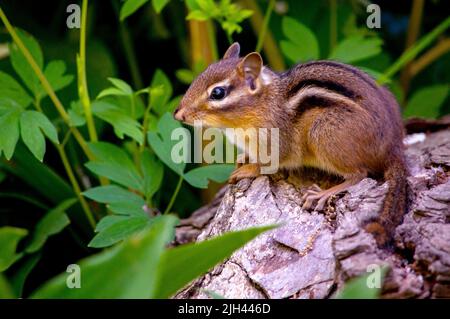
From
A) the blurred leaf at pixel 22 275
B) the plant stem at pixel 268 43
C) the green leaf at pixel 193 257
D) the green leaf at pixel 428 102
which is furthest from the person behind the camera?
the plant stem at pixel 268 43

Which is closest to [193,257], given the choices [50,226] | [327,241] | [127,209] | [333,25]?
[327,241]

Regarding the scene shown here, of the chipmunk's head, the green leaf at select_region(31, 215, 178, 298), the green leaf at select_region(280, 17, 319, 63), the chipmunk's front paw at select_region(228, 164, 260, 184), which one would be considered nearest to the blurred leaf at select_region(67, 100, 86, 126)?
the chipmunk's head

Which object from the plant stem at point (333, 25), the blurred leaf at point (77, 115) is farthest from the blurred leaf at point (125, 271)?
the plant stem at point (333, 25)

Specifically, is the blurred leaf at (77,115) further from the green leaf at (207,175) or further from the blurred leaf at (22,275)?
the blurred leaf at (22,275)

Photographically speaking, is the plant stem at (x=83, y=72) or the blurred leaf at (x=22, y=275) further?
the blurred leaf at (x=22, y=275)

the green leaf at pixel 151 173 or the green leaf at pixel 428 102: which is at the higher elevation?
the green leaf at pixel 428 102

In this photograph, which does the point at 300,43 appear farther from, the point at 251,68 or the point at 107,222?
the point at 107,222
